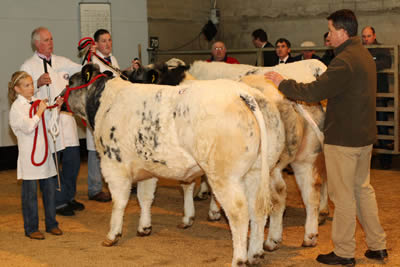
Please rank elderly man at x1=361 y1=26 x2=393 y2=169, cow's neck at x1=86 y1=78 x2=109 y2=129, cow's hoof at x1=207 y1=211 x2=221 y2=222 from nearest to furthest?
cow's neck at x1=86 y1=78 x2=109 y2=129, cow's hoof at x1=207 y1=211 x2=221 y2=222, elderly man at x1=361 y1=26 x2=393 y2=169

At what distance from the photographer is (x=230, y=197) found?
4.33m

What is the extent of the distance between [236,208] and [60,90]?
302 cm

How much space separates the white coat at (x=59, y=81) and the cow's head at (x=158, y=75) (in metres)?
0.88

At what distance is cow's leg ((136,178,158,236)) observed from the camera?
18.8 feet

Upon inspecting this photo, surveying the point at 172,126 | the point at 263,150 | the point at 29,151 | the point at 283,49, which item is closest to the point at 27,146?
the point at 29,151

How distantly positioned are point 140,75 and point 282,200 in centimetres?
206

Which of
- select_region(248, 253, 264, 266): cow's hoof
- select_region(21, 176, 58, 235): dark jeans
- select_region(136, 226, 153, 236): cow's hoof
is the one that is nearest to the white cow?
select_region(248, 253, 264, 266): cow's hoof

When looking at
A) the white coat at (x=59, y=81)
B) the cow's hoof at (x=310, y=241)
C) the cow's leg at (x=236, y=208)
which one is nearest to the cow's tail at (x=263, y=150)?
the cow's leg at (x=236, y=208)

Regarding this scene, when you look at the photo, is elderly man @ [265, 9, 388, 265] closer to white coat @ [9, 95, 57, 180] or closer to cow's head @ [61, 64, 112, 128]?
cow's head @ [61, 64, 112, 128]

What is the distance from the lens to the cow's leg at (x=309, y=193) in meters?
5.15

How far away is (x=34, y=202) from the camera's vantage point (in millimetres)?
5547

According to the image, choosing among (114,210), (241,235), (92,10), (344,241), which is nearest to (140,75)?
(114,210)

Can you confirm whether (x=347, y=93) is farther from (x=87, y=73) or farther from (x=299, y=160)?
(x=87, y=73)

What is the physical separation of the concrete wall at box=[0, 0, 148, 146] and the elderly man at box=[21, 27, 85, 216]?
9.92 feet
